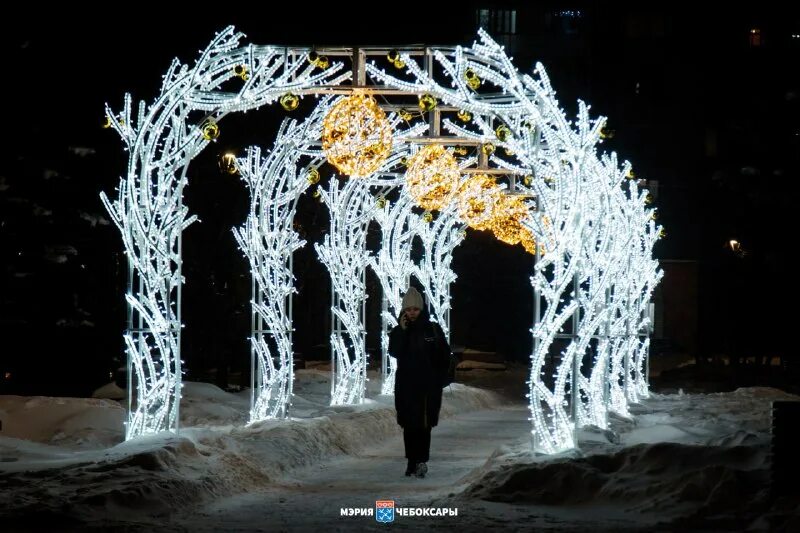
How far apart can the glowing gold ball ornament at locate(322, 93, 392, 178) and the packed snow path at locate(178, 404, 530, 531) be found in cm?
311

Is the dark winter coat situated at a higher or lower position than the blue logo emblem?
higher

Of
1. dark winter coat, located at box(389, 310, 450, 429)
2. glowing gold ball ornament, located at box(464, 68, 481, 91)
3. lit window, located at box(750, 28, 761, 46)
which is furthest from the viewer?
lit window, located at box(750, 28, 761, 46)

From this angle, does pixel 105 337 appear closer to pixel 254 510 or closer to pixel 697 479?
pixel 254 510

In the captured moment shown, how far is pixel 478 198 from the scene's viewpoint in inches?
819

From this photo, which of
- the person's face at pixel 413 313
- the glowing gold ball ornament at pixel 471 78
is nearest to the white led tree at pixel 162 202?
the glowing gold ball ornament at pixel 471 78

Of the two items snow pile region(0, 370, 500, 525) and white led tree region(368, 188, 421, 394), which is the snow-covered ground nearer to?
snow pile region(0, 370, 500, 525)

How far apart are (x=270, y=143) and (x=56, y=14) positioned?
6.72 m

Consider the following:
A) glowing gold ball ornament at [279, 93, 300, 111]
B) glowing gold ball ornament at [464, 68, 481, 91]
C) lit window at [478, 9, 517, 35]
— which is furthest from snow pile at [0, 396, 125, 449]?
lit window at [478, 9, 517, 35]

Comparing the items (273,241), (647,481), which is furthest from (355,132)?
(647,481)

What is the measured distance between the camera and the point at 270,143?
28.1 metres

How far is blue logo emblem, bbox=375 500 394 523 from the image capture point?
30.5 ft

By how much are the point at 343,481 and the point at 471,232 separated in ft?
110

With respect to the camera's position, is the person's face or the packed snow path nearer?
the packed snow path

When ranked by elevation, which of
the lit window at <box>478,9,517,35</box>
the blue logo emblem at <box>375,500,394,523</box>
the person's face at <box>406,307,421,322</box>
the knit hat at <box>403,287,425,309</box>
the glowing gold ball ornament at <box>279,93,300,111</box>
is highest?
the lit window at <box>478,9,517,35</box>
